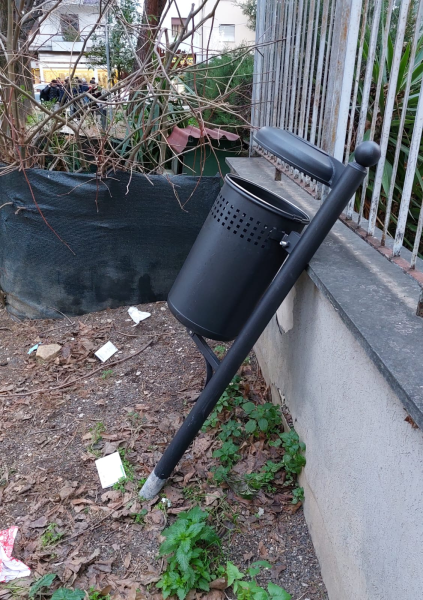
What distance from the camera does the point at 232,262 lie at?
6.59ft

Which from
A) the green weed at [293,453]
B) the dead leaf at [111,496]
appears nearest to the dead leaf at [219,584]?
the green weed at [293,453]

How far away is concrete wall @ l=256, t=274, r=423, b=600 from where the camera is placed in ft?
3.80

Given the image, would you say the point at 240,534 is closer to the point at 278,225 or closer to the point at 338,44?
the point at 278,225

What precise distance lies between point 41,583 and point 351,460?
1282 millimetres

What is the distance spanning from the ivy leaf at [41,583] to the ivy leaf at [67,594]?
7 centimetres

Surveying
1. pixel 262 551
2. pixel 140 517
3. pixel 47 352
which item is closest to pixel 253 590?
pixel 262 551

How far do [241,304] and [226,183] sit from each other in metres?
0.53

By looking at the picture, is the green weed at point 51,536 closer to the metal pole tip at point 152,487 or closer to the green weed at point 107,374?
the metal pole tip at point 152,487

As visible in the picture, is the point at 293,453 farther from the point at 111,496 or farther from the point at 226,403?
the point at 111,496

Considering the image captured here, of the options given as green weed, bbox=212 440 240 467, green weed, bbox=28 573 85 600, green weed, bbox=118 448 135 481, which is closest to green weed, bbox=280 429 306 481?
green weed, bbox=212 440 240 467

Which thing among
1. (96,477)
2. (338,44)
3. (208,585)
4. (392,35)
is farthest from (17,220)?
(392,35)

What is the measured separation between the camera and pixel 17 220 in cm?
358

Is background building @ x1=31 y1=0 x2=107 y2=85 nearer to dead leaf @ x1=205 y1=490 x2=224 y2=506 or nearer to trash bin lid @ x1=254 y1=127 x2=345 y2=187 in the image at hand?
trash bin lid @ x1=254 y1=127 x2=345 y2=187

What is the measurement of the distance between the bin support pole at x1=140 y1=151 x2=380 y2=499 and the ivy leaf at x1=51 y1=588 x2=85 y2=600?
50cm
